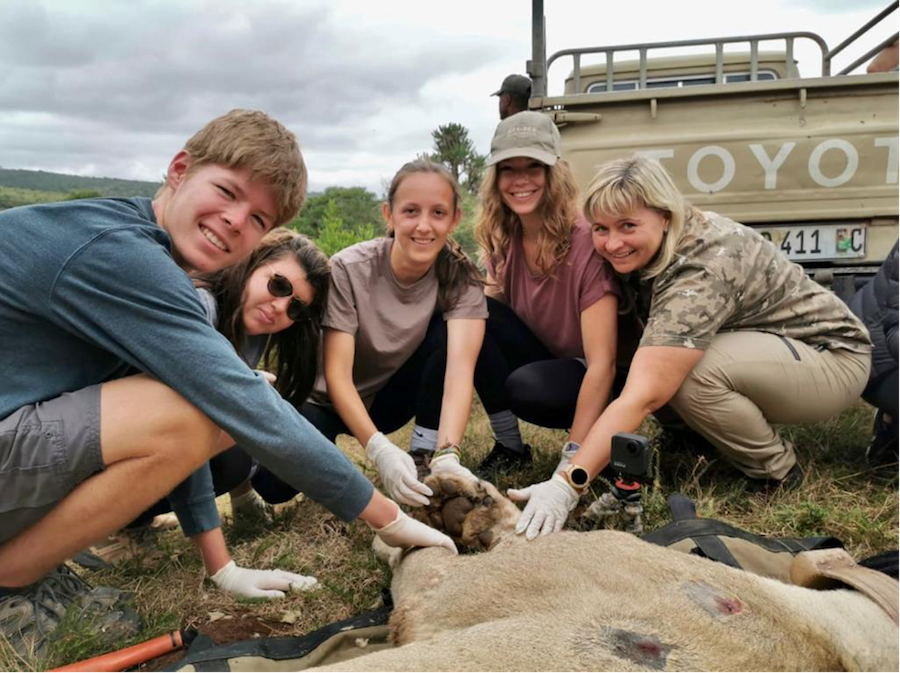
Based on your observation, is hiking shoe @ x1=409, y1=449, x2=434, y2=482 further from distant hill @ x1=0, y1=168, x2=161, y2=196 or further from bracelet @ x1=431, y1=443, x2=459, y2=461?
distant hill @ x1=0, y1=168, x2=161, y2=196

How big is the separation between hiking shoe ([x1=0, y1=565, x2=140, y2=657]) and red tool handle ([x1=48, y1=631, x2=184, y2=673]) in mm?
177

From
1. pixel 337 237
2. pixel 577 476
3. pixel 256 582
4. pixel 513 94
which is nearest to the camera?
pixel 256 582

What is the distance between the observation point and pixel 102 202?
2.14 meters

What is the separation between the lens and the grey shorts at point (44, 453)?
1.99 m

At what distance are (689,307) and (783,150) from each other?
9.65 ft

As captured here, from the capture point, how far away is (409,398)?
151 inches

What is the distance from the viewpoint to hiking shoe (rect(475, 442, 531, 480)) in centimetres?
384

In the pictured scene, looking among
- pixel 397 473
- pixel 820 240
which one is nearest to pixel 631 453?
pixel 397 473

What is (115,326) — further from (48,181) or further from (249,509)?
(48,181)

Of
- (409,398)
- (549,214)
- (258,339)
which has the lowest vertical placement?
(409,398)

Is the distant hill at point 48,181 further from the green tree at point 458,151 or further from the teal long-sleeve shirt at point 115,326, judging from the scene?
the teal long-sleeve shirt at point 115,326

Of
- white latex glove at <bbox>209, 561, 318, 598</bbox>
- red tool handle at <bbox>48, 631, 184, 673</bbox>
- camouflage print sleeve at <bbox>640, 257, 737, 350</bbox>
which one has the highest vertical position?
camouflage print sleeve at <bbox>640, 257, 737, 350</bbox>

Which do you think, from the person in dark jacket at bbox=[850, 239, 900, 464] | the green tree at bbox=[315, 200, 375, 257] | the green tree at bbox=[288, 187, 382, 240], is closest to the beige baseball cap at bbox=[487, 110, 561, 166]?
the person in dark jacket at bbox=[850, 239, 900, 464]

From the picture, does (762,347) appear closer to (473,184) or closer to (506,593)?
(506,593)
